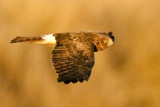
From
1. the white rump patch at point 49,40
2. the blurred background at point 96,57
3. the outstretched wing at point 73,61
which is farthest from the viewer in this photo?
the blurred background at point 96,57

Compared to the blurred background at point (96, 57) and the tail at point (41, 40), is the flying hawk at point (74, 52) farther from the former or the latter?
the blurred background at point (96, 57)

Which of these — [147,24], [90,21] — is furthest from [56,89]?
[147,24]

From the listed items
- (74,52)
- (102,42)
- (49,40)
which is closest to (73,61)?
(74,52)

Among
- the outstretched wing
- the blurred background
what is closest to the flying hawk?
the outstretched wing

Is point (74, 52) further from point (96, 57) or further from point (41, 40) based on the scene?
point (96, 57)

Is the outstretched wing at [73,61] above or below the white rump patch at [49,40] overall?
below

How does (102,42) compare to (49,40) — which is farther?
(102,42)

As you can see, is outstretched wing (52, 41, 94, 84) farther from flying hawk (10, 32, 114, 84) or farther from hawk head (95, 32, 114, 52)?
hawk head (95, 32, 114, 52)

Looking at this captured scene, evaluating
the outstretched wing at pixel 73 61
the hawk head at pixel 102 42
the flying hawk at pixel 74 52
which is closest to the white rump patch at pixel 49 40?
the flying hawk at pixel 74 52
